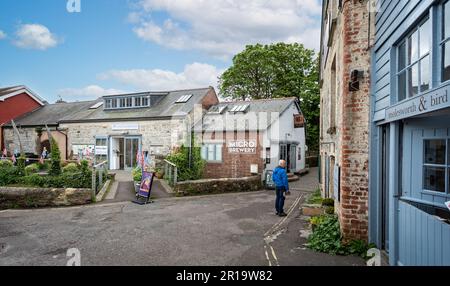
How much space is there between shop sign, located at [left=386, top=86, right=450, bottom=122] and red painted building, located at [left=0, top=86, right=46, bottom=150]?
30571mm

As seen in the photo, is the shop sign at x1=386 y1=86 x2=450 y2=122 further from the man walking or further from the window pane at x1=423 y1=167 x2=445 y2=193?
the man walking

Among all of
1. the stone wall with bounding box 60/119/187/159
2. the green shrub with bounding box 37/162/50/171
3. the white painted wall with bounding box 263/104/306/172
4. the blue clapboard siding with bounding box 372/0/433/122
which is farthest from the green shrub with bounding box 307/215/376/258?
the green shrub with bounding box 37/162/50/171

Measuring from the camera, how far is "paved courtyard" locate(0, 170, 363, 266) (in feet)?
18.1

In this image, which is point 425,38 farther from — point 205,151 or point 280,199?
point 205,151

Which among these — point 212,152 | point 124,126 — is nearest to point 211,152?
point 212,152

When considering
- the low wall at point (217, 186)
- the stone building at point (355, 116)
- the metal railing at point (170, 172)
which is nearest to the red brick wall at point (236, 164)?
the low wall at point (217, 186)

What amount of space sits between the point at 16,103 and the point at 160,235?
91.8 ft

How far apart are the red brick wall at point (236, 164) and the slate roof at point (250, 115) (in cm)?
57

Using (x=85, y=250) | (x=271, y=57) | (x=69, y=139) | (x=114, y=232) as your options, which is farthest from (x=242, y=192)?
(x=271, y=57)

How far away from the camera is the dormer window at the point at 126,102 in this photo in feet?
72.7

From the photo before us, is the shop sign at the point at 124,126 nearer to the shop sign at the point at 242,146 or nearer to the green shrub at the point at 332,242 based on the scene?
the shop sign at the point at 242,146

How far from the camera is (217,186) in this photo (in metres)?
13.4
